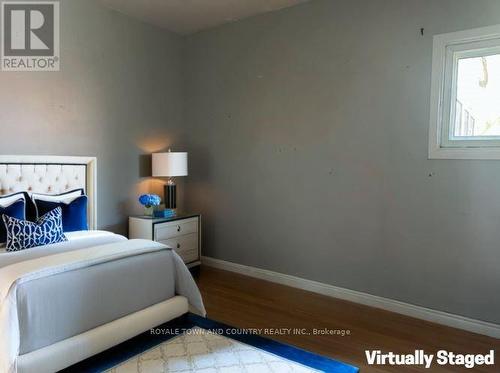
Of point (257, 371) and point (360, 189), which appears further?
point (360, 189)

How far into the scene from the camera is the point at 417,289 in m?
2.98

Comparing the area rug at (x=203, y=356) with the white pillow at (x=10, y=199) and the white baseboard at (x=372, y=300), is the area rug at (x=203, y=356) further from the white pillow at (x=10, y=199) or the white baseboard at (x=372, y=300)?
the white pillow at (x=10, y=199)

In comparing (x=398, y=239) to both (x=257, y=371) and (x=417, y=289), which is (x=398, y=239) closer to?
(x=417, y=289)

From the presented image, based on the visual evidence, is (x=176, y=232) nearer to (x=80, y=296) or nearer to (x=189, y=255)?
(x=189, y=255)

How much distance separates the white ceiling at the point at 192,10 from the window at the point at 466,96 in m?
1.47

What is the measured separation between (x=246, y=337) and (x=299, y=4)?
2978 mm

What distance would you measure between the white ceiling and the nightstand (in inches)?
83.0

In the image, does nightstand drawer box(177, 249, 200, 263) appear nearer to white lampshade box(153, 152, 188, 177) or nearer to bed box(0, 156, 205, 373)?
white lampshade box(153, 152, 188, 177)

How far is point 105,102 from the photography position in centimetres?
369

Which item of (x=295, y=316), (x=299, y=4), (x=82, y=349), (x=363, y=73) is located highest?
(x=299, y=4)

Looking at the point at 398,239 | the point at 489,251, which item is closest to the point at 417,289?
the point at 398,239

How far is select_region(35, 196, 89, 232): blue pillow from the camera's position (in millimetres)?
2888

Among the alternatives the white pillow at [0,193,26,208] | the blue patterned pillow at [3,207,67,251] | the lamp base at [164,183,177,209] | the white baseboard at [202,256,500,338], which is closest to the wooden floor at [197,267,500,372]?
the white baseboard at [202,256,500,338]

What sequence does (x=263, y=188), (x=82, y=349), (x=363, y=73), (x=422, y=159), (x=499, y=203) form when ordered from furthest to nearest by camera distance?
1. (x=263, y=188)
2. (x=363, y=73)
3. (x=422, y=159)
4. (x=499, y=203)
5. (x=82, y=349)
